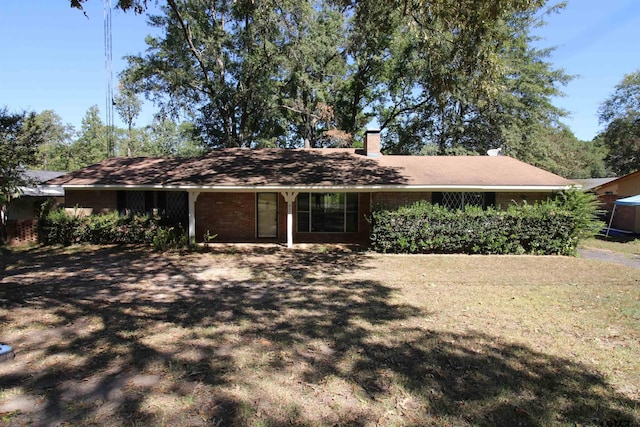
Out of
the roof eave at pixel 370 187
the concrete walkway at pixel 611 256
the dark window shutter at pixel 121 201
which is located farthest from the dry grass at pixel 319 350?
the dark window shutter at pixel 121 201

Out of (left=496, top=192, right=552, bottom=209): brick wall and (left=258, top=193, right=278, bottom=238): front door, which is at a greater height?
(left=496, top=192, right=552, bottom=209): brick wall

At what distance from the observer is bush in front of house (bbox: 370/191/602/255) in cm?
1166

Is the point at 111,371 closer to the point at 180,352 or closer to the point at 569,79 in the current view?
the point at 180,352

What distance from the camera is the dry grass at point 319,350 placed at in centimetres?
321

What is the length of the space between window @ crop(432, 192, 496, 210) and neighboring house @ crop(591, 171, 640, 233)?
10507 mm

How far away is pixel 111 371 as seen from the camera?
12.5 feet

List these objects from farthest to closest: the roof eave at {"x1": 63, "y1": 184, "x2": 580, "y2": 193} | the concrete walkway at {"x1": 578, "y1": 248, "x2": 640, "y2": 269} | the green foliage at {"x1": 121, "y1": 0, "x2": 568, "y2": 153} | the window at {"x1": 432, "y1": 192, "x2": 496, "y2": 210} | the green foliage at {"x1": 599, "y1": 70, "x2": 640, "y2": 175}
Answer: the green foliage at {"x1": 599, "y1": 70, "x2": 640, "y2": 175} < the green foliage at {"x1": 121, "y1": 0, "x2": 568, "y2": 153} < the window at {"x1": 432, "y1": 192, "x2": 496, "y2": 210} < the roof eave at {"x1": 63, "y1": 184, "x2": 580, "y2": 193} < the concrete walkway at {"x1": 578, "y1": 248, "x2": 640, "y2": 269}

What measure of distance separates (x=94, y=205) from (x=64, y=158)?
4223 cm

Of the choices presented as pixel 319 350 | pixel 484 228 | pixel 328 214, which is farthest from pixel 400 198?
pixel 319 350

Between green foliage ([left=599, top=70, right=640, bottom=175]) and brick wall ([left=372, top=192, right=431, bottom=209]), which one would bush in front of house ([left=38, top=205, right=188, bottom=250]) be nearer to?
brick wall ([left=372, top=192, right=431, bottom=209])

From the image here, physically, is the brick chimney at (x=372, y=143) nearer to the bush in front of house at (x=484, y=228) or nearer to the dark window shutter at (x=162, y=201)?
the bush in front of house at (x=484, y=228)

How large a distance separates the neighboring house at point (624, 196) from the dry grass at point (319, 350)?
51.6ft

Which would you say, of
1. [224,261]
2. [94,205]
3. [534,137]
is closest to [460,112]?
[534,137]

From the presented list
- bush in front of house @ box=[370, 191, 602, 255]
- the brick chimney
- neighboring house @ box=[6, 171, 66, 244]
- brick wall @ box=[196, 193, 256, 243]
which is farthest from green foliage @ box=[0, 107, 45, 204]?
the brick chimney
